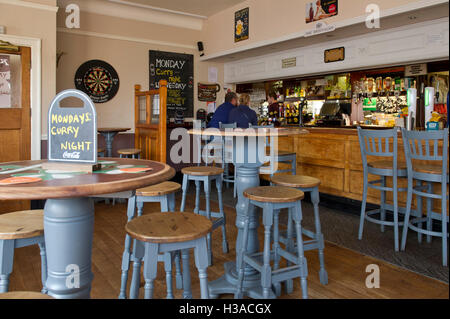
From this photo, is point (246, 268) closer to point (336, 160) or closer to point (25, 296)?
point (25, 296)

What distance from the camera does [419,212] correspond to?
3.67 meters

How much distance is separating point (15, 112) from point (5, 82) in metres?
0.39

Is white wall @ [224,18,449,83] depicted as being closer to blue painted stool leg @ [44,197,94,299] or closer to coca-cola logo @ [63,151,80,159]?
coca-cola logo @ [63,151,80,159]

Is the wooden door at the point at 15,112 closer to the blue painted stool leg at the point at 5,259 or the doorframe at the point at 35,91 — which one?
the doorframe at the point at 35,91

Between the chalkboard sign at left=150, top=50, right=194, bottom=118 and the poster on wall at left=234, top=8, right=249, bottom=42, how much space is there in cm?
124

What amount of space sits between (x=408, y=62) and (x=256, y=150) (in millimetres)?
3419

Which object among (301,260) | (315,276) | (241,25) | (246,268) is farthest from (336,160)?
(241,25)

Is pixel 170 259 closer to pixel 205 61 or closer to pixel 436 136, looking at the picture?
pixel 436 136

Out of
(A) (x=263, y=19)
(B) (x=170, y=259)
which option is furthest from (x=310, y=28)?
(B) (x=170, y=259)

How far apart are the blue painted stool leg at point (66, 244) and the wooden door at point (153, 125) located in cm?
210

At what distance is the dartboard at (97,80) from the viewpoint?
20.9 feet

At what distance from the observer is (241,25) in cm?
682

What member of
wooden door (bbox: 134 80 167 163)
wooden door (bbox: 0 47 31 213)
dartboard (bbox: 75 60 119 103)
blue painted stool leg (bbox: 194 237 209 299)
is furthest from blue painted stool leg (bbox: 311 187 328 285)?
dartboard (bbox: 75 60 119 103)

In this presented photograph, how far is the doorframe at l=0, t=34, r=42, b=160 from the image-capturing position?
16.2 ft
